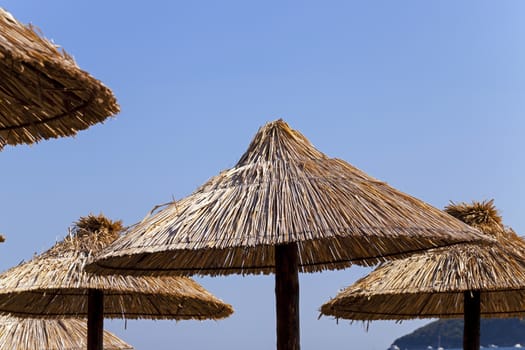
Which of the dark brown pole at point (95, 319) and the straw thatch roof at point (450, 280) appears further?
the dark brown pole at point (95, 319)

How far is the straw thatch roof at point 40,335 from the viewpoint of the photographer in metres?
10.2

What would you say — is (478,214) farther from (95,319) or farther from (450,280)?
(95,319)

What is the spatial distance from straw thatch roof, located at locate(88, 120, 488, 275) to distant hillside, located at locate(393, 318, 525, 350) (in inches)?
3695

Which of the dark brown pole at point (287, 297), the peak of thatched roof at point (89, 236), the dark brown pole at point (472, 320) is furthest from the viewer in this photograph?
the peak of thatched roof at point (89, 236)

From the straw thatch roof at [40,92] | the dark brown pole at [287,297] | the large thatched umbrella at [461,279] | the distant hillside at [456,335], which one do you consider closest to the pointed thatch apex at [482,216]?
the large thatched umbrella at [461,279]

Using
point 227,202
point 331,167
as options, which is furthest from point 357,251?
point 227,202

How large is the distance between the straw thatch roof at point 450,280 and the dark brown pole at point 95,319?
2.25 meters

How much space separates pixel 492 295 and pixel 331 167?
13.7 feet

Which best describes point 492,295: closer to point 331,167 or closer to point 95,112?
point 331,167

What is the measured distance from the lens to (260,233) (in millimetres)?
4699

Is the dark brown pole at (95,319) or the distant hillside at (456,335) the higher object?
the distant hillside at (456,335)

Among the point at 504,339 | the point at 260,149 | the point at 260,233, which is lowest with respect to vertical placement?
the point at 260,233

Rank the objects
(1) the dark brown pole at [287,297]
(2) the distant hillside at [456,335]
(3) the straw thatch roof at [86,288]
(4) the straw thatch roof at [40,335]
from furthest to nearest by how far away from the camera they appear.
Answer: (2) the distant hillside at [456,335], (4) the straw thatch roof at [40,335], (3) the straw thatch roof at [86,288], (1) the dark brown pole at [287,297]

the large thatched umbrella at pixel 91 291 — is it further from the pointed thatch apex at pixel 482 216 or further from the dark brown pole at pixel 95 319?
the pointed thatch apex at pixel 482 216
